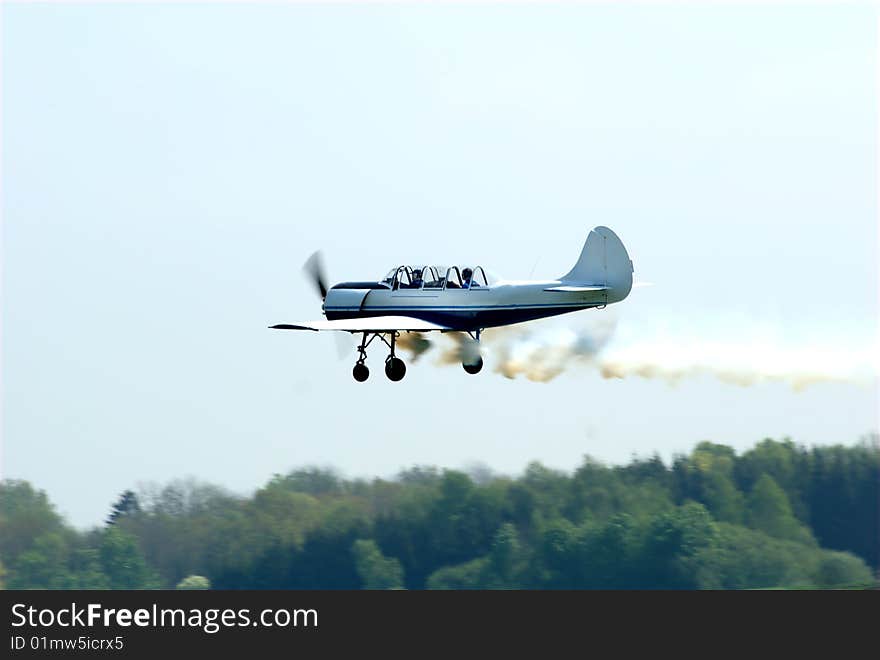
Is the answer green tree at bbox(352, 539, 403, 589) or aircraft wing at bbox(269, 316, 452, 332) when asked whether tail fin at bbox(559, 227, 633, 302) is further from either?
green tree at bbox(352, 539, 403, 589)

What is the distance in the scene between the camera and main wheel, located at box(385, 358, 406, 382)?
53812 mm

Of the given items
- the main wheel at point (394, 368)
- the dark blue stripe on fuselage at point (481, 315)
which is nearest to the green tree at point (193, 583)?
the main wheel at point (394, 368)

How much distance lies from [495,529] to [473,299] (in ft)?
69.9

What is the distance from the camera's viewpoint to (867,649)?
48531 millimetres

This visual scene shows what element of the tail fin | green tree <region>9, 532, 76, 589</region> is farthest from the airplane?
green tree <region>9, 532, 76, 589</region>

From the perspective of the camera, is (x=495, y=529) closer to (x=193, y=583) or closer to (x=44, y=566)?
(x=193, y=583)

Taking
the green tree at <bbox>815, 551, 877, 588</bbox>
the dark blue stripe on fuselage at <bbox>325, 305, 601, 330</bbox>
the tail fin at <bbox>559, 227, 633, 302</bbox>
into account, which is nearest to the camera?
the dark blue stripe on fuselage at <bbox>325, 305, 601, 330</bbox>

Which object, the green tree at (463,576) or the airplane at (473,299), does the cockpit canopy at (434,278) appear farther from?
the green tree at (463,576)

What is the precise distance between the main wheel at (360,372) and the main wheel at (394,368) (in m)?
0.53

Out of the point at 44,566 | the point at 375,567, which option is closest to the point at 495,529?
the point at 375,567

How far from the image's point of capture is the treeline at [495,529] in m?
71.4

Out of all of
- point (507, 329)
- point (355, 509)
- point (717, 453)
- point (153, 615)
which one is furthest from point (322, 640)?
point (717, 453)

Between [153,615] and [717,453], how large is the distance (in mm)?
28445

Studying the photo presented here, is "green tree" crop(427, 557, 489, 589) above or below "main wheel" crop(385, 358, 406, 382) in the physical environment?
above
